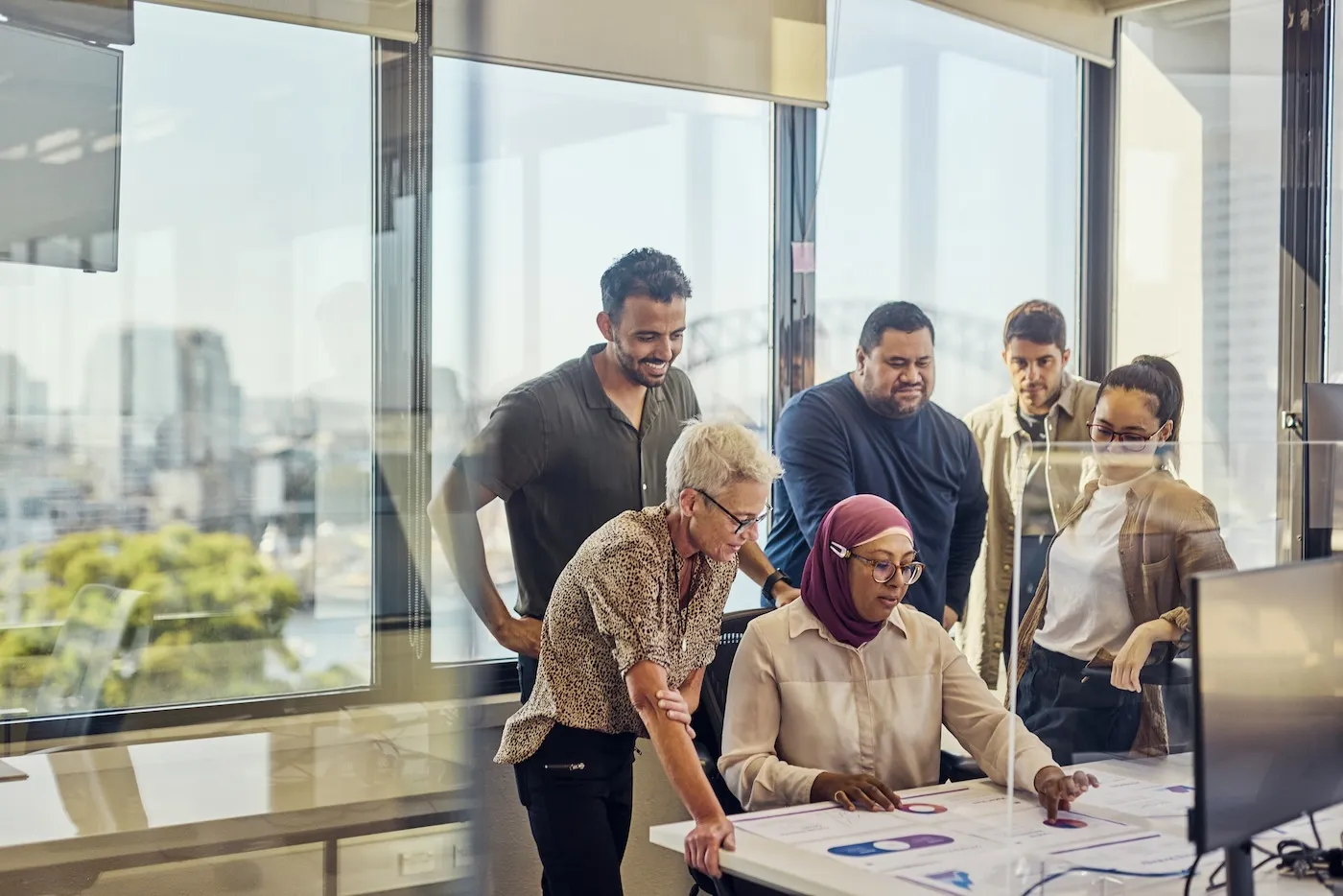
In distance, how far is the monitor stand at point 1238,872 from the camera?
5.32 feet

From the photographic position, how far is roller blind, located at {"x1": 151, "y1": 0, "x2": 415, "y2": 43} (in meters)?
2.94

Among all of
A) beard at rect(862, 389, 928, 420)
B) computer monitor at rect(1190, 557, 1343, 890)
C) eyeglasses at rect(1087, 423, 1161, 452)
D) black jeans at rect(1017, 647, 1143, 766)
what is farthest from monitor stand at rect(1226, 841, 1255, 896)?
beard at rect(862, 389, 928, 420)

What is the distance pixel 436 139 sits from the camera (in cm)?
325

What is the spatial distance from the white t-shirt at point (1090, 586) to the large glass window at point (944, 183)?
7.06ft

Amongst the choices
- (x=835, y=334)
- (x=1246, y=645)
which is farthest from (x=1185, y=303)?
(x=1246, y=645)

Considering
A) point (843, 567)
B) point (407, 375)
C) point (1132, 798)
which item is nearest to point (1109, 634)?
point (1132, 798)

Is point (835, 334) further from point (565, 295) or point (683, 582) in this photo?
point (683, 582)

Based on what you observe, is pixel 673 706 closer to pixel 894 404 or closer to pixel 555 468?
pixel 555 468

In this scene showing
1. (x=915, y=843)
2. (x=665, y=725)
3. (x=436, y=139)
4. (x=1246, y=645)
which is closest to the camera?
(x=1246, y=645)

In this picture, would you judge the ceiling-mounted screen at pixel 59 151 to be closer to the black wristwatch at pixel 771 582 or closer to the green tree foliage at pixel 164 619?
the green tree foliage at pixel 164 619

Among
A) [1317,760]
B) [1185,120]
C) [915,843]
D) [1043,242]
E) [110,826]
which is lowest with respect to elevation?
[110,826]

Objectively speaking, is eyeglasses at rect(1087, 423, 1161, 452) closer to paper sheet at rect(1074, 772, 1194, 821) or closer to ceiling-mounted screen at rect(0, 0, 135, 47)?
paper sheet at rect(1074, 772, 1194, 821)

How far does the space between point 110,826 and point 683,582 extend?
131 cm

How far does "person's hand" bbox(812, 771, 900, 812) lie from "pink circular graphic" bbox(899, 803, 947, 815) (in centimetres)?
2
